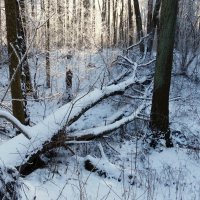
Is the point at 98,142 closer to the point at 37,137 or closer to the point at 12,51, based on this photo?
the point at 37,137

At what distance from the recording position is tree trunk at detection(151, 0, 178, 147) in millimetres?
7480

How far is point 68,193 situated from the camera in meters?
5.00

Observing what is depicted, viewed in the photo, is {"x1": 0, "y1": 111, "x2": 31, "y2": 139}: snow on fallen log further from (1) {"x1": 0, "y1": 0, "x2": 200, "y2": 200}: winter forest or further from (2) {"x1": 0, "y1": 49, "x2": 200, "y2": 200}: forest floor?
(2) {"x1": 0, "y1": 49, "x2": 200, "y2": 200}: forest floor

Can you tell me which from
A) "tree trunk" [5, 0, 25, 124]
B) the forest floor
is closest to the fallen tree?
the forest floor

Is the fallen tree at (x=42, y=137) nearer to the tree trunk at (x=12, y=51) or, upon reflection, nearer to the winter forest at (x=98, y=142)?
the winter forest at (x=98, y=142)

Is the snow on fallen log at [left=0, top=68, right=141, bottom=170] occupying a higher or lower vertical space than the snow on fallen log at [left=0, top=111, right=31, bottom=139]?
lower

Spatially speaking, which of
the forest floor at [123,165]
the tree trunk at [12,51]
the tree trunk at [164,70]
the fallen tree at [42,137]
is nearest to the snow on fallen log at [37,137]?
the fallen tree at [42,137]

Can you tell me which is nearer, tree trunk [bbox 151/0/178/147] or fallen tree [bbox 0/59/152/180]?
fallen tree [bbox 0/59/152/180]

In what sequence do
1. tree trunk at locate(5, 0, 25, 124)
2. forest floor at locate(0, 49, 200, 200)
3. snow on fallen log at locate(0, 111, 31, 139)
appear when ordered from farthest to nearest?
1. tree trunk at locate(5, 0, 25, 124)
2. forest floor at locate(0, 49, 200, 200)
3. snow on fallen log at locate(0, 111, 31, 139)

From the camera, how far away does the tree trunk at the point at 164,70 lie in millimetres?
7480

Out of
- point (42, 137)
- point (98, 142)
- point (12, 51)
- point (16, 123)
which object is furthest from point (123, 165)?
point (12, 51)

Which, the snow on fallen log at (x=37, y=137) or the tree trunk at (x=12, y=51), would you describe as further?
the tree trunk at (x=12, y=51)

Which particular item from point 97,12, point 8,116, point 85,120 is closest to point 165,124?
point 85,120

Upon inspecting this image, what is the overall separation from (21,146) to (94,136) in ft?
5.45
